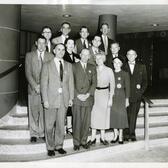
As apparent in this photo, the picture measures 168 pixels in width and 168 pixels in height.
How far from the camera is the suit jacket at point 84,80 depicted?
4016 mm

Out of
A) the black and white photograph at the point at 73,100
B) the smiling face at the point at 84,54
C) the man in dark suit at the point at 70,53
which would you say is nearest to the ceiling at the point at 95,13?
the black and white photograph at the point at 73,100

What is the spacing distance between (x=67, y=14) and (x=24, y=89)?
2648 mm

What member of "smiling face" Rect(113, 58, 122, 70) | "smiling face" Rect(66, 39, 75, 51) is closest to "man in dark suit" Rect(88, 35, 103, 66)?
"smiling face" Rect(113, 58, 122, 70)

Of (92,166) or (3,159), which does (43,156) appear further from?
(92,166)

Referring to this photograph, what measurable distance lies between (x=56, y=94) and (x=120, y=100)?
1114 millimetres

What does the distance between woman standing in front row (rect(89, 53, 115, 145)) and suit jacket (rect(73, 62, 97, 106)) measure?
17 cm

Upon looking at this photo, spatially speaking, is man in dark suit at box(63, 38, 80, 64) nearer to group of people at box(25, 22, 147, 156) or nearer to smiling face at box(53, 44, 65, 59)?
group of people at box(25, 22, 147, 156)

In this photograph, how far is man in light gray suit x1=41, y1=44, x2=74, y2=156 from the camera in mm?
3801

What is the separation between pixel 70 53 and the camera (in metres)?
4.23

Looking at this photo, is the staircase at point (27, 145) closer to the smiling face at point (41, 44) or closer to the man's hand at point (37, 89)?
the man's hand at point (37, 89)

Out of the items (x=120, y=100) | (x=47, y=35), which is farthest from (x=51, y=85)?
(x=120, y=100)

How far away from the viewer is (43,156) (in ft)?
12.8

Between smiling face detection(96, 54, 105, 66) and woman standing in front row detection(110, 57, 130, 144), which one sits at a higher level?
smiling face detection(96, 54, 105, 66)

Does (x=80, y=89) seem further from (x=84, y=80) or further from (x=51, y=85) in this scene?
(x=51, y=85)
